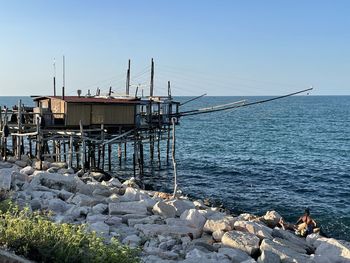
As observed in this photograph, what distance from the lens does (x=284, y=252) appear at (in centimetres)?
1170

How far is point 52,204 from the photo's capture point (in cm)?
1393

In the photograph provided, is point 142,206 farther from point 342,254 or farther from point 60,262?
point 60,262

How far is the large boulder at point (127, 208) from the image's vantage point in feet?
46.6

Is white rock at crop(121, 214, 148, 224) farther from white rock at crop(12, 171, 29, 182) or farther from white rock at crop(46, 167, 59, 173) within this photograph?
white rock at crop(46, 167, 59, 173)

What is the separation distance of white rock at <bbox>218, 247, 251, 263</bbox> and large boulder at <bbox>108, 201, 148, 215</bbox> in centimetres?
365

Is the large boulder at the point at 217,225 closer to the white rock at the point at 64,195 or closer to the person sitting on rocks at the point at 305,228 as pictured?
the person sitting on rocks at the point at 305,228

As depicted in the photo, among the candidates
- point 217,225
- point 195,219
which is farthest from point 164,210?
point 217,225

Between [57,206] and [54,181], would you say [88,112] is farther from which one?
[57,206]

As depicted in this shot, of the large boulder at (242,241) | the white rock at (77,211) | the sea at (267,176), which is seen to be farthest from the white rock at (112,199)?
the sea at (267,176)

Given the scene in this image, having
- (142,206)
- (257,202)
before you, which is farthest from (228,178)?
(142,206)

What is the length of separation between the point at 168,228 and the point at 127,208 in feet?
7.02

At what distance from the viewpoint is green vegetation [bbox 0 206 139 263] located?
23.5 ft

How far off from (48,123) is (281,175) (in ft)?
52.8

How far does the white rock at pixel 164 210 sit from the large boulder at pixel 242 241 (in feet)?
8.53
